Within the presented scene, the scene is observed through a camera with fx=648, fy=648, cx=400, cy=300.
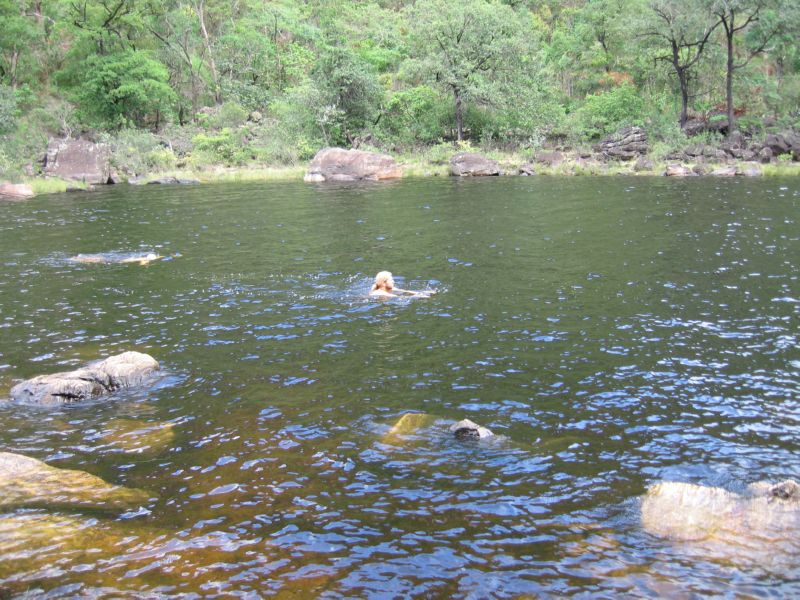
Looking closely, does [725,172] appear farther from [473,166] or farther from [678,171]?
[473,166]

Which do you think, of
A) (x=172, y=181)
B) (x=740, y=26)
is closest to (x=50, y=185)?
(x=172, y=181)

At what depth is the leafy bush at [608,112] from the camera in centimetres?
5028

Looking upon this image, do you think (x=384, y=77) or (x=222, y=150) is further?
(x=384, y=77)

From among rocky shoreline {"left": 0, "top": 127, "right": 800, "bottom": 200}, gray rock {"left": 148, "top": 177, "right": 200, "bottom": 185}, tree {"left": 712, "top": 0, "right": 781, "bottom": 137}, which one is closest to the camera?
rocky shoreline {"left": 0, "top": 127, "right": 800, "bottom": 200}

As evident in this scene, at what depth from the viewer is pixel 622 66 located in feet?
187

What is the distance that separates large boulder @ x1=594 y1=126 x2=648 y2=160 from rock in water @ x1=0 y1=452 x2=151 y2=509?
44079 mm

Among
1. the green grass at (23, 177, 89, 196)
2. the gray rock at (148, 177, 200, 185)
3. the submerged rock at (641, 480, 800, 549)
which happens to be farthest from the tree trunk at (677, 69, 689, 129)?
the submerged rock at (641, 480, 800, 549)

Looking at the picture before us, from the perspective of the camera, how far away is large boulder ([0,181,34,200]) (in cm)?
3725

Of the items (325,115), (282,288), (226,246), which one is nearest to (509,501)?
(282,288)

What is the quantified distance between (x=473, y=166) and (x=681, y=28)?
56.7 feet

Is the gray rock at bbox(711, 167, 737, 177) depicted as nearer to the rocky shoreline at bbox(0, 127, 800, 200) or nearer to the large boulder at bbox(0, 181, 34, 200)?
the rocky shoreline at bbox(0, 127, 800, 200)

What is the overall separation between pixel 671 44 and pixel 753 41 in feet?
17.6

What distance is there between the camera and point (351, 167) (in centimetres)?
4425

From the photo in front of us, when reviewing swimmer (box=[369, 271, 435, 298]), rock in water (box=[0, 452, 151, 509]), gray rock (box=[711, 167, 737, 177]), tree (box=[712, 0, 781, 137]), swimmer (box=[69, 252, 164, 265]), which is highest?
tree (box=[712, 0, 781, 137])
